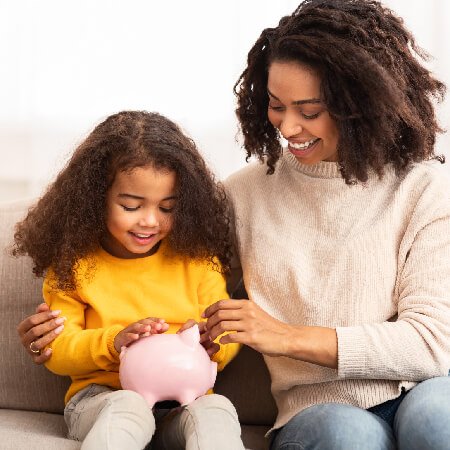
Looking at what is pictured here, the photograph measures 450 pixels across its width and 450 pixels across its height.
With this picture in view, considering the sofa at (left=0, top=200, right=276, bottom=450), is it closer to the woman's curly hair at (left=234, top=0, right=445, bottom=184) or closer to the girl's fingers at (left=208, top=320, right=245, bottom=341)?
the girl's fingers at (left=208, top=320, right=245, bottom=341)

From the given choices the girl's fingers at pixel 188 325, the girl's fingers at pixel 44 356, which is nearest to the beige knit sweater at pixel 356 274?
the girl's fingers at pixel 188 325

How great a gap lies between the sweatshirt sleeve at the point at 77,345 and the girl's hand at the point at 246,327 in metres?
0.21

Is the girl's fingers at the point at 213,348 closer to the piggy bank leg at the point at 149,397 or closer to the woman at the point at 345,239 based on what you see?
the woman at the point at 345,239

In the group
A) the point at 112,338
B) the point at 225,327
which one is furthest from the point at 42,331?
the point at 225,327

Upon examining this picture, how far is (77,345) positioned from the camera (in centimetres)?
189

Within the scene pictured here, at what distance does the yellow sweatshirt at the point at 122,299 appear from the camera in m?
1.95

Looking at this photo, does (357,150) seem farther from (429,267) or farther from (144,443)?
(144,443)

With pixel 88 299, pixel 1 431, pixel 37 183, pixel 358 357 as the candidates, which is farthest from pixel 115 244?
pixel 37 183

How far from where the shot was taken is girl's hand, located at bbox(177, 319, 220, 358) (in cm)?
183

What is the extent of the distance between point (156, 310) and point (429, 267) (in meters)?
0.57

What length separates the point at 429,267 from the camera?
1870 mm

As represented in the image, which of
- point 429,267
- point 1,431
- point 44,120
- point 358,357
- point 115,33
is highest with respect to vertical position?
point 115,33

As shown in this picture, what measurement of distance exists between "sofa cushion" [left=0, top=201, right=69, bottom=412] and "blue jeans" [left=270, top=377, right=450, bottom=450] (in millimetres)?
625

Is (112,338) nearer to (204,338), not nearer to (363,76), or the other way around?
(204,338)
